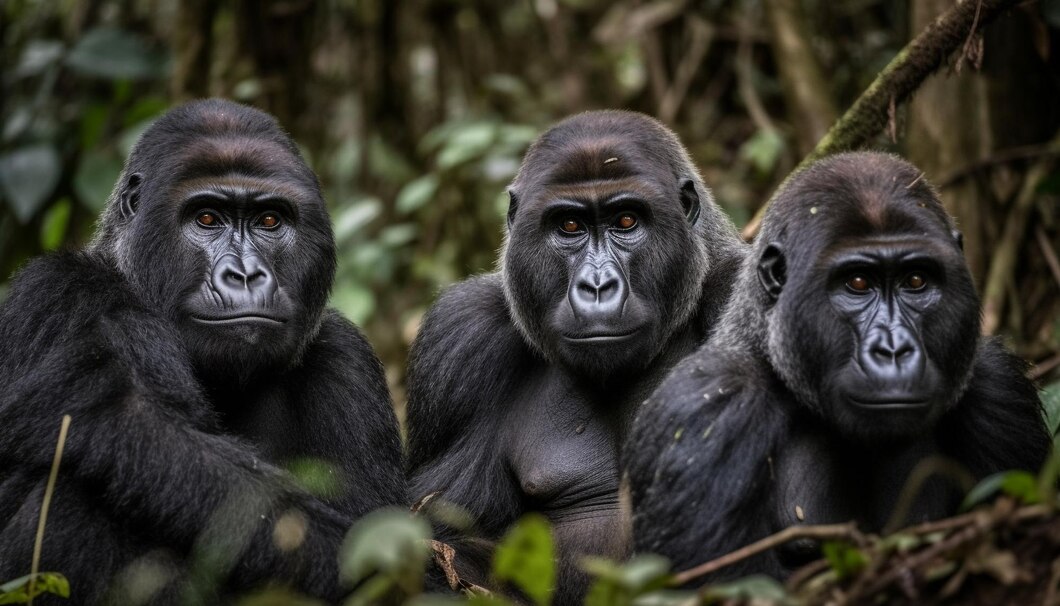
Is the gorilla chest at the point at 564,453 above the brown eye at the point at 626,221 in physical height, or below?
below

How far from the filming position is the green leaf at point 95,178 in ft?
25.2

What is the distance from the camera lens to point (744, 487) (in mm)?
3732

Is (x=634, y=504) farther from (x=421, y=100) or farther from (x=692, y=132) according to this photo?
(x=421, y=100)

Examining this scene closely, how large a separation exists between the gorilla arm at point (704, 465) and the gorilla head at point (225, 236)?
145 cm

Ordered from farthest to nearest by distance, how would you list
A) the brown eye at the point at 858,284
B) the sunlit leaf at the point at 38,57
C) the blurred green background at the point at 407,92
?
the sunlit leaf at the point at 38,57, the blurred green background at the point at 407,92, the brown eye at the point at 858,284

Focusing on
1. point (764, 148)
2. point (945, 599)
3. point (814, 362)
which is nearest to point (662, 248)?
point (814, 362)

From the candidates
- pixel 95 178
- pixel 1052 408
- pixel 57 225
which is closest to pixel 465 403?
pixel 1052 408

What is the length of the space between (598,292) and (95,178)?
4187 mm

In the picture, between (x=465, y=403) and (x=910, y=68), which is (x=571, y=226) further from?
(x=910, y=68)

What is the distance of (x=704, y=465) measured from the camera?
147 inches

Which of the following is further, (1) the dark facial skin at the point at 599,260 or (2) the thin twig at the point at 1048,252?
(2) the thin twig at the point at 1048,252

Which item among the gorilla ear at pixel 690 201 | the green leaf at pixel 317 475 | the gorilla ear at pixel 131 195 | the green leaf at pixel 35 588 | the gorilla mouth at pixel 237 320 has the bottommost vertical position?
the green leaf at pixel 35 588

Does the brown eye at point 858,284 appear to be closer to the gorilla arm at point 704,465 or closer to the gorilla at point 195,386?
the gorilla arm at point 704,465

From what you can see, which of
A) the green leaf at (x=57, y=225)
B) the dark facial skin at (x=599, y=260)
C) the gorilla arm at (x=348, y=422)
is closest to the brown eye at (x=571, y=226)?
the dark facial skin at (x=599, y=260)
